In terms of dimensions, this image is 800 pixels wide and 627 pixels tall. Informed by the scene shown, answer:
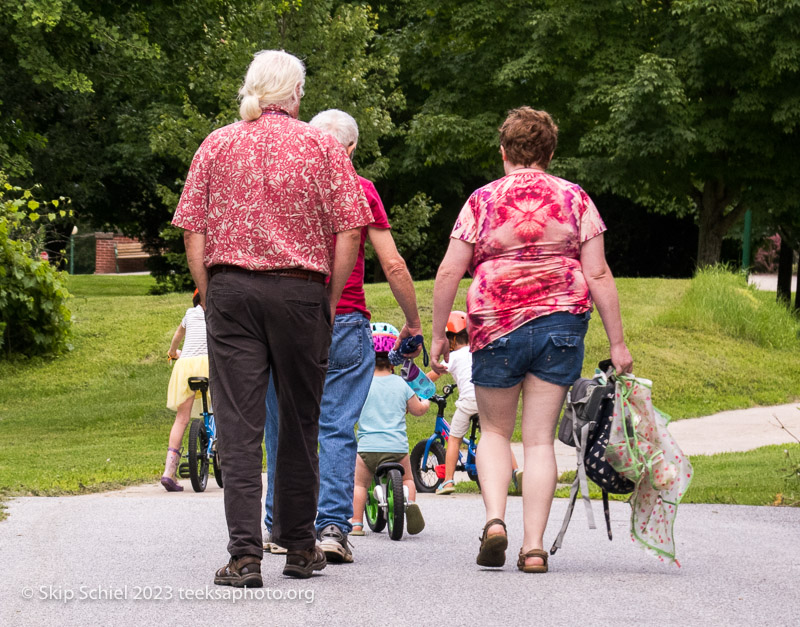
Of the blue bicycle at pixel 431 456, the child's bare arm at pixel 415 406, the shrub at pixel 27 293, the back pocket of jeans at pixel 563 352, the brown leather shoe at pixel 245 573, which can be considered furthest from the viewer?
the shrub at pixel 27 293

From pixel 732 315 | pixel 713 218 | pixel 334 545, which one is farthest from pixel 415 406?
pixel 713 218

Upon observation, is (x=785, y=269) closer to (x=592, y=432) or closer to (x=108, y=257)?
(x=592, y=432)

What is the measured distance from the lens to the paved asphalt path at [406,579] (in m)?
→ 4.31

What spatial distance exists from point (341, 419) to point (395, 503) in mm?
1037

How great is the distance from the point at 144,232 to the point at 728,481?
32187 millimetres

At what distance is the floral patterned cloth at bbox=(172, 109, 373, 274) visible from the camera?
4730 millimetres

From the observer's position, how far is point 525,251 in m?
5.35

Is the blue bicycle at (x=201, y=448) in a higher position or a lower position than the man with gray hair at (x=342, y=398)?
lower

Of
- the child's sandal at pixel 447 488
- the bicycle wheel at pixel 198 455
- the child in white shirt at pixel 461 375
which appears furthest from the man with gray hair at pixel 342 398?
the bicycle wheel at pixel 198 455

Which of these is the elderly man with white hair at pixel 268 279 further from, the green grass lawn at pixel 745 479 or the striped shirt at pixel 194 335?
the striped shirt at pixel 194 335

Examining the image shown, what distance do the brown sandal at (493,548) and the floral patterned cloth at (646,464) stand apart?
577 millimetres

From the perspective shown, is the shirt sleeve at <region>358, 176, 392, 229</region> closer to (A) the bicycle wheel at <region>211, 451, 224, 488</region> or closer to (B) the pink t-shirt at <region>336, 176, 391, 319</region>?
(B) the pink t-shirt at <region>336, 176, 391, 319</region>

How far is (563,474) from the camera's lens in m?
10.0

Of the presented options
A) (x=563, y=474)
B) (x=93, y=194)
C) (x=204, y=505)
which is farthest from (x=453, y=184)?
(x=204, y=505)
